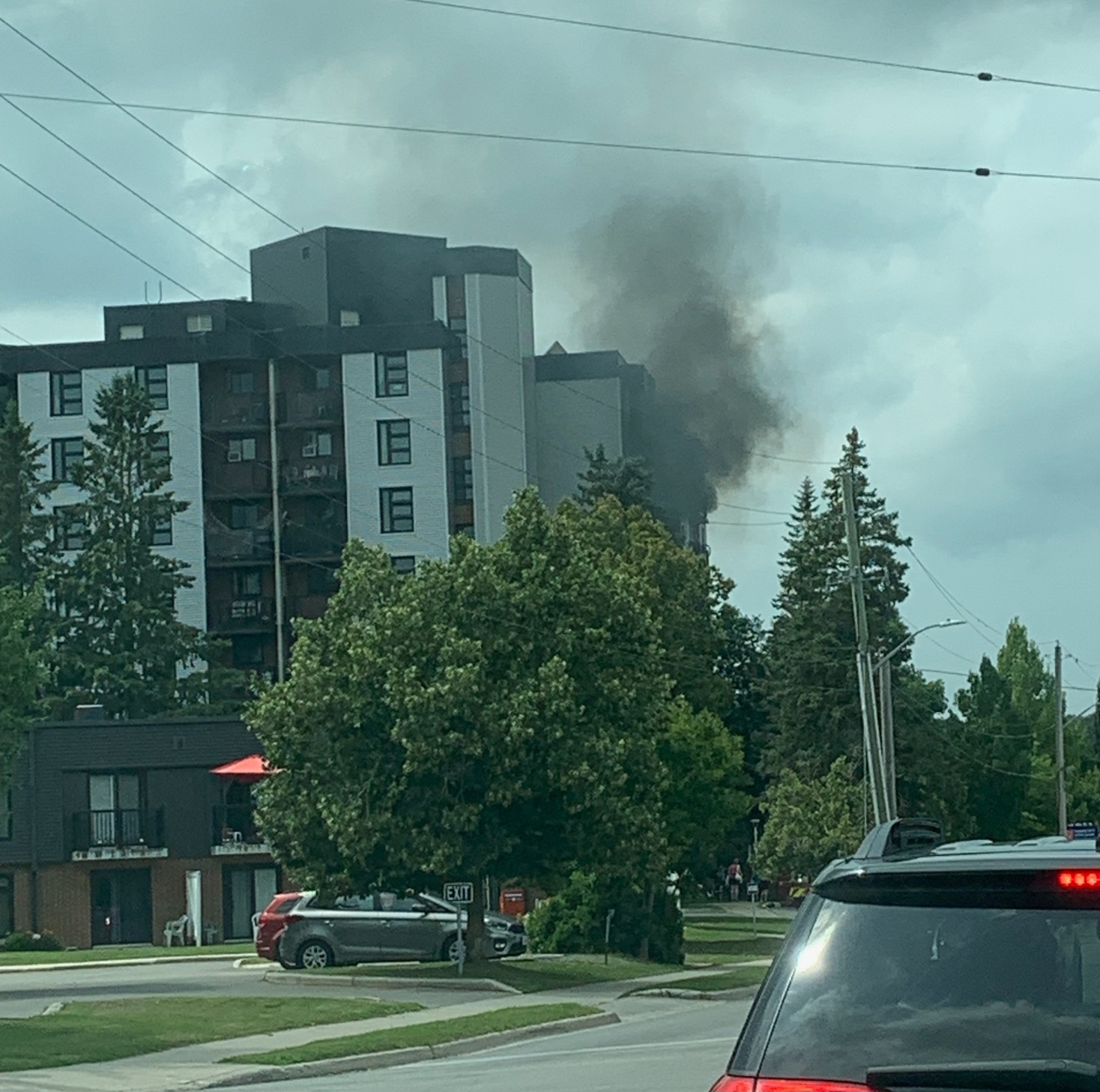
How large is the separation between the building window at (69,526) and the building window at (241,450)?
6.90m

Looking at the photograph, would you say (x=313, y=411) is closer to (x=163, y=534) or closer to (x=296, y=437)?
(x=296, y=437)

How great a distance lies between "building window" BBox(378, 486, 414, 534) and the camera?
85.9 meters

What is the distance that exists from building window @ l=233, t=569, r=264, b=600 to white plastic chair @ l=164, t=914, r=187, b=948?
2960cm

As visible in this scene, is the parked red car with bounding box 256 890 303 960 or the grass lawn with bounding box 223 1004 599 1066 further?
the parked red car with bounding box 256 890 303 960

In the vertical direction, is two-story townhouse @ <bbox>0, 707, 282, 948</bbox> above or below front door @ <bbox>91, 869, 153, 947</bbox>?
above

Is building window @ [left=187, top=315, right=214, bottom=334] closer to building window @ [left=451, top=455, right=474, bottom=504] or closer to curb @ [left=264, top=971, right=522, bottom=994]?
building window @ [left=451, top=455, right=474, bottom=504]

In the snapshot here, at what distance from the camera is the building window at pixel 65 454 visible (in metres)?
89.1

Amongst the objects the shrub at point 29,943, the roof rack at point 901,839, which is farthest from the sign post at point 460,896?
the roof rack at point 901,839

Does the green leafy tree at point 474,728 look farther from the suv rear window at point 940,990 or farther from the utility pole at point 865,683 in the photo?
the suv rear window at point 940,990

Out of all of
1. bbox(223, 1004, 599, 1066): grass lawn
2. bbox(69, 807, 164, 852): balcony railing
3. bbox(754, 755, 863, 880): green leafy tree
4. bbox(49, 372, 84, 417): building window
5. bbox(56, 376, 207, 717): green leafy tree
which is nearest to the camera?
bbox(223, 1004, 599, 1066): grass lawn

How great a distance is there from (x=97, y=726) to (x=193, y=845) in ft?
14.7

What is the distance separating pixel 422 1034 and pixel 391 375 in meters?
65.0

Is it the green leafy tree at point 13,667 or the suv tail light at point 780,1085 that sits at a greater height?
the green leafy tree at point 13,667

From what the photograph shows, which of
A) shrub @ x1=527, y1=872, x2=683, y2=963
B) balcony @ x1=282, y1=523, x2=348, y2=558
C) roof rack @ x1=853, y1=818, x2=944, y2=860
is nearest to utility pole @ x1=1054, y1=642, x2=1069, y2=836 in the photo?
shrub @ x1=527, y1=872, x2=683, y2=963
